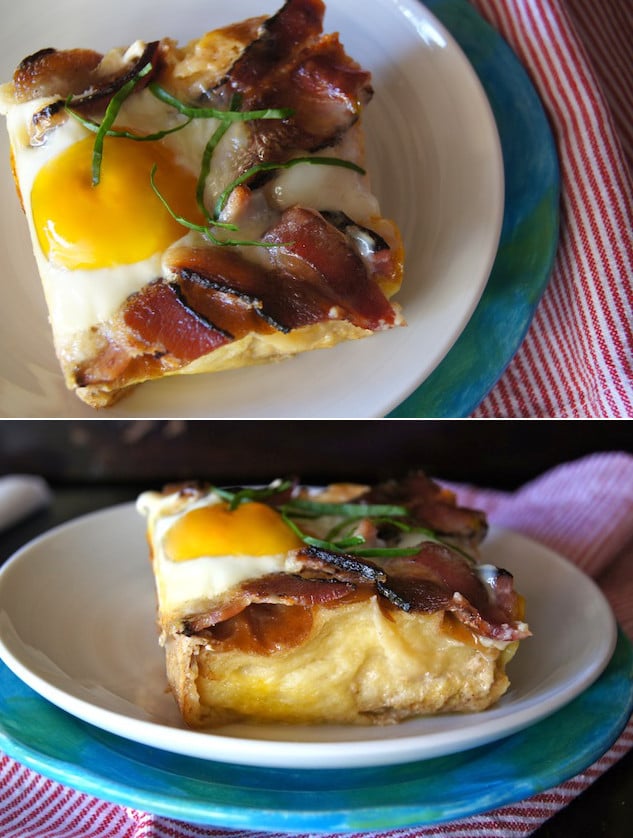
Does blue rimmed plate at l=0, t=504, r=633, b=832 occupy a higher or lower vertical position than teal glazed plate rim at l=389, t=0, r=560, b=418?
lower

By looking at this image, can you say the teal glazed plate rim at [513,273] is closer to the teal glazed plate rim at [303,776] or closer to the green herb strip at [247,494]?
the green herb strip at [247,494]

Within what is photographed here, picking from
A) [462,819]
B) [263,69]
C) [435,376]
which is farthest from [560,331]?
[462,819]

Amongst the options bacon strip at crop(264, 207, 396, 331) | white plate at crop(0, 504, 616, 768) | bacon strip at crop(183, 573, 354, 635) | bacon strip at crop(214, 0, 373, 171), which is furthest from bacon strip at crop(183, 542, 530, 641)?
bacon strip at crop(214, 0, 373, 171)

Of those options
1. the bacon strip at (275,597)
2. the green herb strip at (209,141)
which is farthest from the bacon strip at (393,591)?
the green herb strip at (209,141)

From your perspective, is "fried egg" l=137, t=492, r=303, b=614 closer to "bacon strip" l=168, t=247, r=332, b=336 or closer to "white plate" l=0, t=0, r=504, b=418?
"white plate" l=0, t=0, r=504, b=418

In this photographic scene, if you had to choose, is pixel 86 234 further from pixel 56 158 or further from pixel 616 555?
pixel 616 555

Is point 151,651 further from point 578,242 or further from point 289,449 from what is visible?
point 578,242
